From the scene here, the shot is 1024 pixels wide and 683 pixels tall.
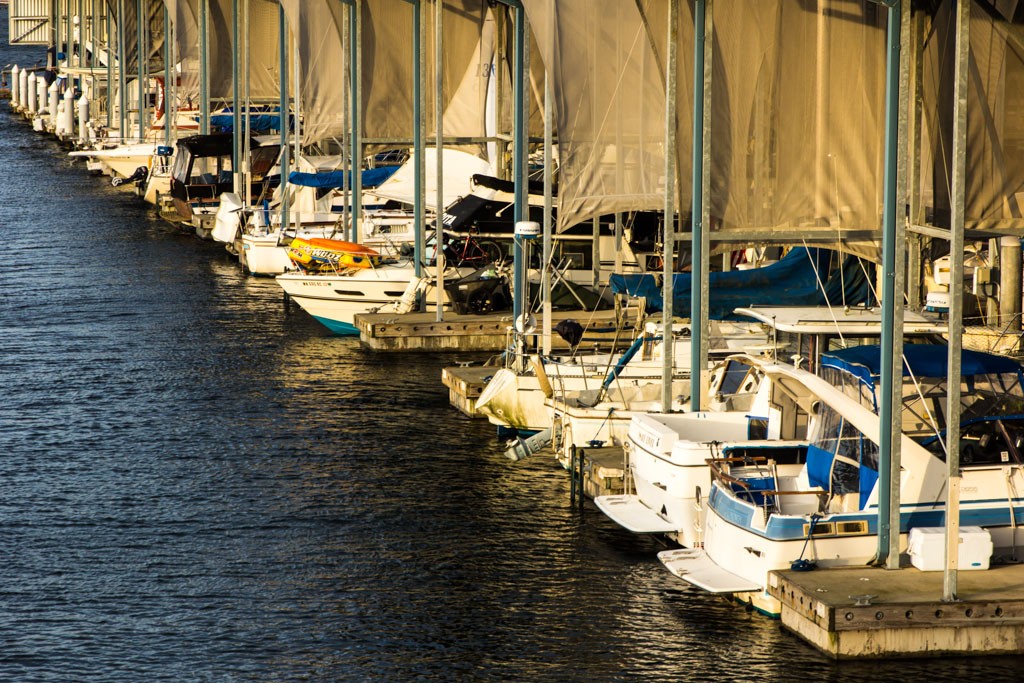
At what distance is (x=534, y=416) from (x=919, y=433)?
10.1 metres

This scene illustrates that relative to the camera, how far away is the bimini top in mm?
23453

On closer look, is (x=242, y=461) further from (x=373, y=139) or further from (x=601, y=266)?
(x=373, y=139)

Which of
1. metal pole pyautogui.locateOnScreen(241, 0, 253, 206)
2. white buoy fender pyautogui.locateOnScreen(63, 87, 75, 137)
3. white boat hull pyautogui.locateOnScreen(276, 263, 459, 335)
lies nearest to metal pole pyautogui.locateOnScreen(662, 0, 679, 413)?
white boat hull pyautogui.locateOnScreen(276, 263, 459, 335)

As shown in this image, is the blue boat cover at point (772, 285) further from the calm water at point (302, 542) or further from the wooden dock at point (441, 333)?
the wooden dock at point (441, 333)

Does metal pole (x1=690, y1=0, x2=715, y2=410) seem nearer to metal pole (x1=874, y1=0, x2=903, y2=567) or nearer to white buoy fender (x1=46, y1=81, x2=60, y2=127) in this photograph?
metal pole (x1=874, y1=0, x2=903, y2=567)

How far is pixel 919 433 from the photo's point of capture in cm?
2391

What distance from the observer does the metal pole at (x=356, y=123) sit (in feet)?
160

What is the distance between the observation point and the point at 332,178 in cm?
5559

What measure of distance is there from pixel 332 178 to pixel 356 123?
6.06 meters

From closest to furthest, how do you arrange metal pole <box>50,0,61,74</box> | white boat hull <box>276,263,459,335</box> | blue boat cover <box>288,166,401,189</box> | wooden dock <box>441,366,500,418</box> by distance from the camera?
wooden dock <box>441,366,500,418</box> < white boat hull <box>276,263,459,335</box> < blue boat cover <box>288,166,401,189</box> < metal pole <box>50,0,61,74</box>

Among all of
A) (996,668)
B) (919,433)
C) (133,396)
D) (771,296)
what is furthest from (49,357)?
(996,668)

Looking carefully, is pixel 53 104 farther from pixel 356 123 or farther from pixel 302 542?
pixel 302 542

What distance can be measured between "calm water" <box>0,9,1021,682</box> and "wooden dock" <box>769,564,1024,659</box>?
0.77 feet

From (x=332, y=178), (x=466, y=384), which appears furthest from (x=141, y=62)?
(x=466, y=384)
